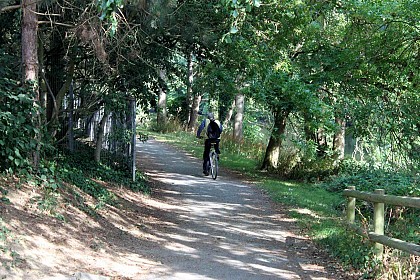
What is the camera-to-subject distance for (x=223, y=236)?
971 cm

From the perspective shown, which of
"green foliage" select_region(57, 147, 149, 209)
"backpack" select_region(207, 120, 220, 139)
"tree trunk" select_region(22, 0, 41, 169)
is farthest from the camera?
"backpack" select_region(207, 120, 220, 139)

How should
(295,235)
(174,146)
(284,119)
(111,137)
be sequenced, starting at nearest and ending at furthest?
(295,235)
(111,137)
(284,119)
(174,146)

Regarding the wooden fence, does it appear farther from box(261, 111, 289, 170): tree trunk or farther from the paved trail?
box(261, 111, 289, 170): tree trunk

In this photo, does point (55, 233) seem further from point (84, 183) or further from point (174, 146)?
point (174, 146)

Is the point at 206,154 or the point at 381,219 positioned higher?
the point at 206,154

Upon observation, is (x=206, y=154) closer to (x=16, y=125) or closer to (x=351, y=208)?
(x=351, y=208)

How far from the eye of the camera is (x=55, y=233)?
7.75 metres

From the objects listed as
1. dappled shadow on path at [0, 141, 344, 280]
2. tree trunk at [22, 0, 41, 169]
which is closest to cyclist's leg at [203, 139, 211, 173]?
dappled shadow on path at [0, 141, 344, 280]

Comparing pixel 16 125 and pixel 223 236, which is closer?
pixel 16 125

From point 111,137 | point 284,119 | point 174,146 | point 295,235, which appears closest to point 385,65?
point 284,119

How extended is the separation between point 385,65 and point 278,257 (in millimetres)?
7705

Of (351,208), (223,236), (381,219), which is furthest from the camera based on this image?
(223,236)

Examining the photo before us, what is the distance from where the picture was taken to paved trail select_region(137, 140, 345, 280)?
750cm

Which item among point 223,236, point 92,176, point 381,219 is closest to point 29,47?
point 92,176
